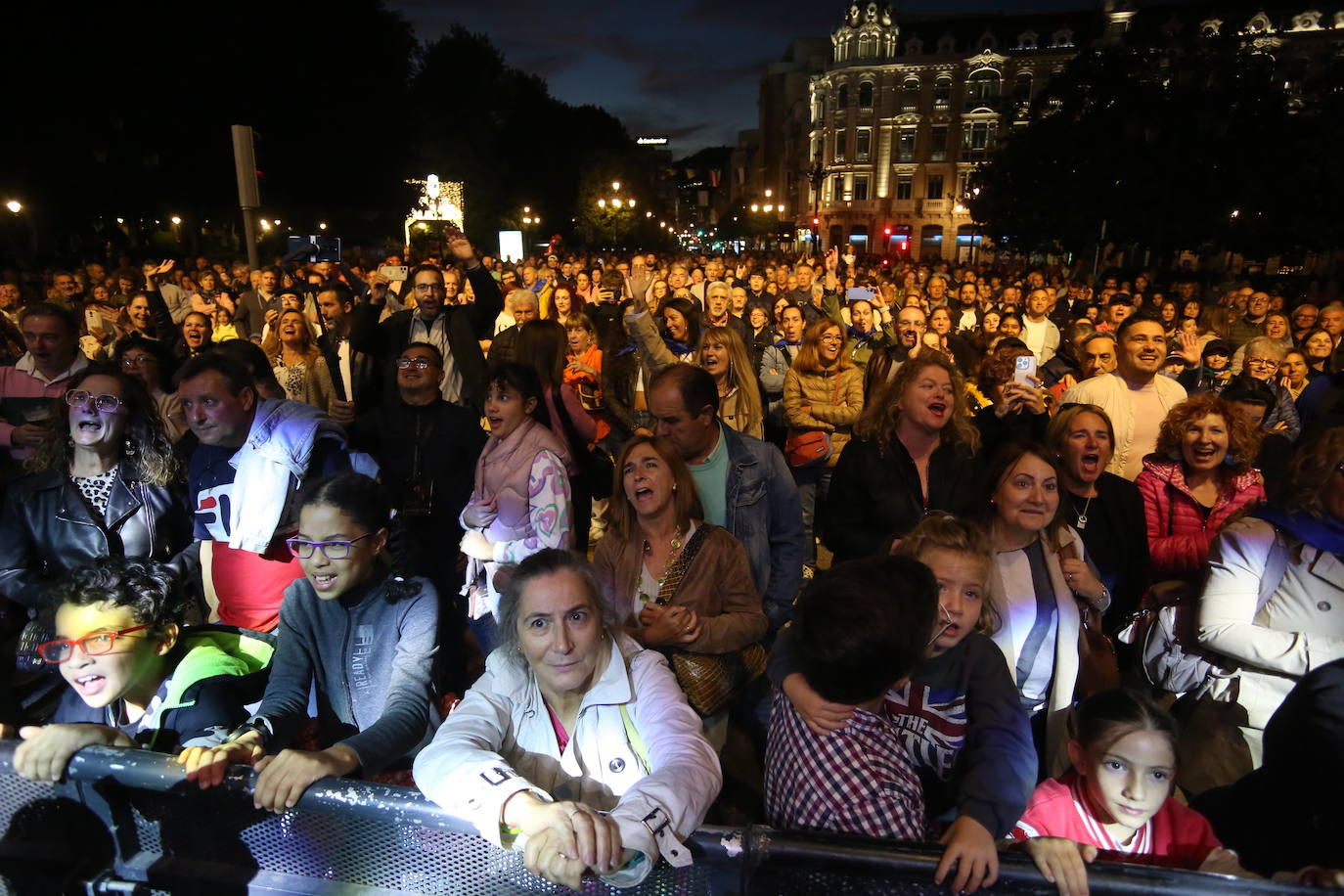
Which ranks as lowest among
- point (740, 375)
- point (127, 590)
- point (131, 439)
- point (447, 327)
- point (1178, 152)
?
point (127, 590)

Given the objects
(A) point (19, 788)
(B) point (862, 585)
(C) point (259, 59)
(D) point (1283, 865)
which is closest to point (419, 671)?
(A) point (19, 788)

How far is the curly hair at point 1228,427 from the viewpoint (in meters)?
3.62

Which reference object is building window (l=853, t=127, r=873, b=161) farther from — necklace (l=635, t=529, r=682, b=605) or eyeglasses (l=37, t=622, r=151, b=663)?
eyeglasses (l=37, t=622, r=151, b=663)

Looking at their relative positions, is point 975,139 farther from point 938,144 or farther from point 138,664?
point 138,664

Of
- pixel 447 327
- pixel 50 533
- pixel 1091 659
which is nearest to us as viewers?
pixel 1091 659

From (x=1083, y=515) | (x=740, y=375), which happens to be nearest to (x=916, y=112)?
(x=740, y=375)

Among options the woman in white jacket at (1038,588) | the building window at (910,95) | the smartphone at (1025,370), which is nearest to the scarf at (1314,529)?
the woman in white jacket at (1038,588)

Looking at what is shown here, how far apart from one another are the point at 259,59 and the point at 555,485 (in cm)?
2456

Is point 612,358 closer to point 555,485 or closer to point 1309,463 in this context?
point 555,485

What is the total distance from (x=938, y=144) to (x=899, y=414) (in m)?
77.7

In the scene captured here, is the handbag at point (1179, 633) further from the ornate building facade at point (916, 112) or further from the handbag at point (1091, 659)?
the ornate building facade at point (916, 112)

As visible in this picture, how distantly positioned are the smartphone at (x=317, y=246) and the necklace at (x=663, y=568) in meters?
5.36

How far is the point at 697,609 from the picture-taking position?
9.22 feet

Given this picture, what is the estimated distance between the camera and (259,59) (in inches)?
870
